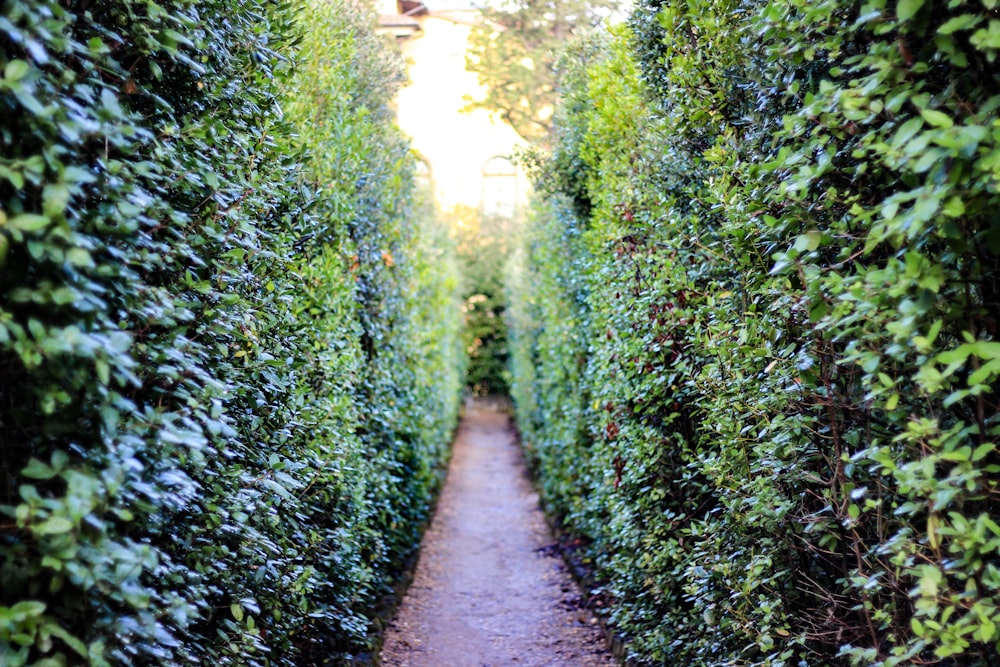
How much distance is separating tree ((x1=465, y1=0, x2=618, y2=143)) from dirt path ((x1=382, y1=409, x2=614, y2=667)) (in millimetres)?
9438

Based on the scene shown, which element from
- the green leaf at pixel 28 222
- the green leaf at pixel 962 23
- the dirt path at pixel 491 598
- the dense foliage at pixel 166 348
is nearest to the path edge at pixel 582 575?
the dirt path at pixel 491 598

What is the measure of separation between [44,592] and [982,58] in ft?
8.98

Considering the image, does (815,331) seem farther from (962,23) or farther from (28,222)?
(28,222)

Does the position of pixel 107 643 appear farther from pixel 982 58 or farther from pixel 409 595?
pixel 409 595

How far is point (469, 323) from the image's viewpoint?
26.6 m

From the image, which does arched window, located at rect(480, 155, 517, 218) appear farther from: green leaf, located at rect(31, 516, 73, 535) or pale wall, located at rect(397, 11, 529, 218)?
green leaf, located at rect(31, 516, 73, 535)

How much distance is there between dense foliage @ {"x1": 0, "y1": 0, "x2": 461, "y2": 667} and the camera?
1913 mm

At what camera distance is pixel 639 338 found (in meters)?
5.20

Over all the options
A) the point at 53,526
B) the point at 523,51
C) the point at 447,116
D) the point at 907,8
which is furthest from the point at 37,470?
the point at 447,116

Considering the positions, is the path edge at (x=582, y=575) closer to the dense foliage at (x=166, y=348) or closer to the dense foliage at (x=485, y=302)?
the dense foliage at (x=166, y=348)

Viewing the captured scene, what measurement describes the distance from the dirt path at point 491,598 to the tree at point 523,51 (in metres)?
9.44

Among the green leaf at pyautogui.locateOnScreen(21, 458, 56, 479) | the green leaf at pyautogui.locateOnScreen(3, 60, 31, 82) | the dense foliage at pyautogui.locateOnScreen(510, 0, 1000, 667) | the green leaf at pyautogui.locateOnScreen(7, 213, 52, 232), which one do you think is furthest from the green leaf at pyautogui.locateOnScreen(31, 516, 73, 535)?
the dense foliage at pyautogui.locateOnScreen(510, 0, 1000, 667)

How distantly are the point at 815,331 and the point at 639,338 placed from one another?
241cm

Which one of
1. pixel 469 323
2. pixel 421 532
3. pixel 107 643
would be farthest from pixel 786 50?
pixel 469 323
